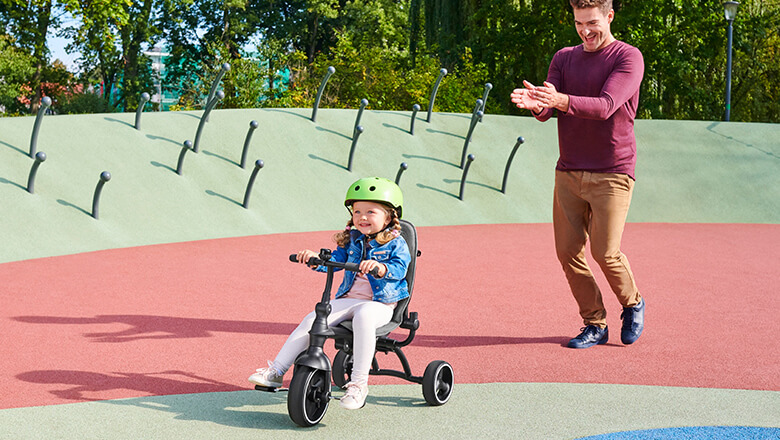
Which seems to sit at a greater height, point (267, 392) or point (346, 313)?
point (346, 313)

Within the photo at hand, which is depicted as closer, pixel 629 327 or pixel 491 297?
pixel 629 327

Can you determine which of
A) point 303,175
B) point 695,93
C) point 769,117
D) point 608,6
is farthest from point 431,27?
point 608,6

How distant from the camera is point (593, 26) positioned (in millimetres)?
4820

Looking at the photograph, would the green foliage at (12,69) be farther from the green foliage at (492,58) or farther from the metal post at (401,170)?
the metal post at (401,170)

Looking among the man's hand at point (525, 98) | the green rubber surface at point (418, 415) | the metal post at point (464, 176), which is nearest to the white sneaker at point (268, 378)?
the green rubber surface at point (418, 415)

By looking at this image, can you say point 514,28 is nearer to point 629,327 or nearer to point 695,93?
point 695,93

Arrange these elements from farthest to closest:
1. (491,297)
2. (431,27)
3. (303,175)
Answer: (431,27)
(303,175)
(491,297)

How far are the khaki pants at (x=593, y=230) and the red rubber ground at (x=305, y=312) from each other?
314mm

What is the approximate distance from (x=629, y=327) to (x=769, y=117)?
22811mm

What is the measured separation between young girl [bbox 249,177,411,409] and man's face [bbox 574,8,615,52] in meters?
1.68

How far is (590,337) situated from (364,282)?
1763 millimetres

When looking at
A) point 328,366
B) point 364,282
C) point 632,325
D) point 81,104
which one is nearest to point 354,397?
point 328,366

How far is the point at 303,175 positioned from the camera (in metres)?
11.3

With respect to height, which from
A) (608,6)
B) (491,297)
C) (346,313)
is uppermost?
(608,6)
